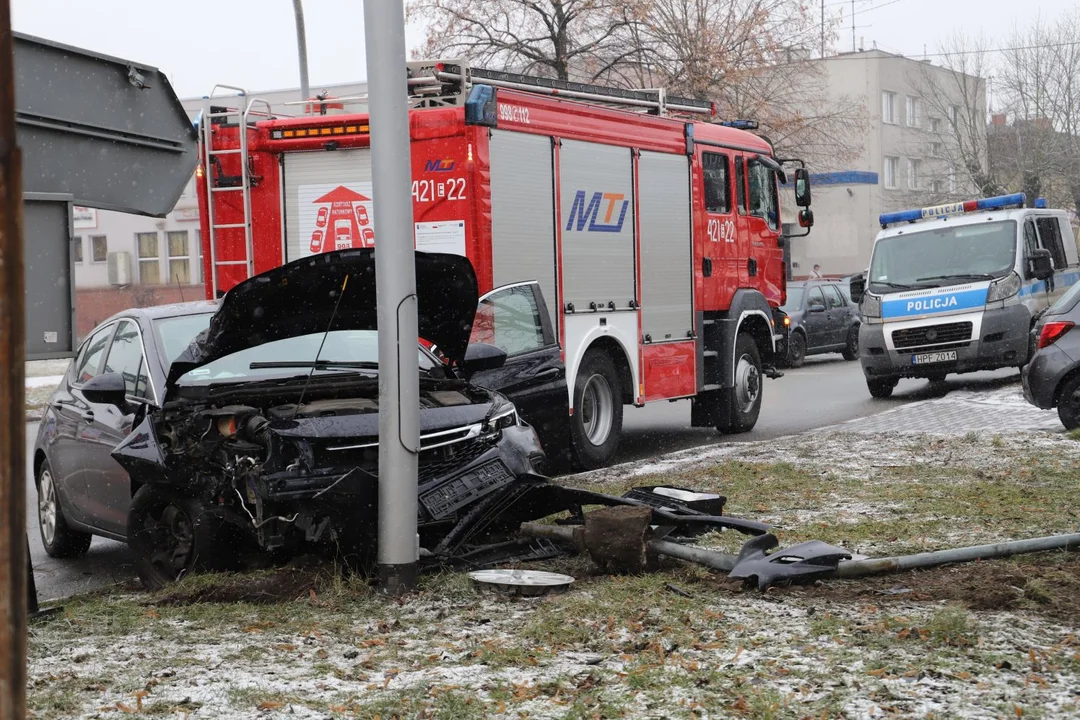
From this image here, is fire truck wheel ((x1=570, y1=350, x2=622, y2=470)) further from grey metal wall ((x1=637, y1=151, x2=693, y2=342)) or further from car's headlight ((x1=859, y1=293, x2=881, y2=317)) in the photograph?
car's headlight ((x1=859, y1=293, x2=881, y2=317))

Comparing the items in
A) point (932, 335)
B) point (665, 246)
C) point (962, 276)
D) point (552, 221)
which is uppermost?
point (552, 221)

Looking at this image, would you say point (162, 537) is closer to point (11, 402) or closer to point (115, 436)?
point (115, 436)

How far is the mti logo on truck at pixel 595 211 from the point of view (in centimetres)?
1141

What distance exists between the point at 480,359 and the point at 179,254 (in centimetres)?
4323

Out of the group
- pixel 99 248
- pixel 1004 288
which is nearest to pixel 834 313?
pixel 1004 288

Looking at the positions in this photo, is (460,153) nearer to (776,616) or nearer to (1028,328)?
(776,616)

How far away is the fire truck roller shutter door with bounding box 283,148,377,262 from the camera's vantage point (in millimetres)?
10859

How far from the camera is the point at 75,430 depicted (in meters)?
7.55

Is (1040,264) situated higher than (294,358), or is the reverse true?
(1040,264)

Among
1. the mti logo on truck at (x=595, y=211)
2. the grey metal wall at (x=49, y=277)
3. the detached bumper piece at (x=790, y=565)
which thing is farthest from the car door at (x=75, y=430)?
the mti logo on truck at (x=595, y=211)

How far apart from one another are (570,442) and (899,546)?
420cm

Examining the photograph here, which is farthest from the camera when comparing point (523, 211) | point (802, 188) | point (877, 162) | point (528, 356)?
point (877, 162)

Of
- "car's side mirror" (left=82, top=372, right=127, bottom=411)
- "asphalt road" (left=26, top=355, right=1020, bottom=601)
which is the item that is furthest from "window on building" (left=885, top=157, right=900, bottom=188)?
"car's side mirror" (left=82, top=372, right=127, bottom=411)

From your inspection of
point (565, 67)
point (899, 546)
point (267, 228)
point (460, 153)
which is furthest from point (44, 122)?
point (565, 67)
